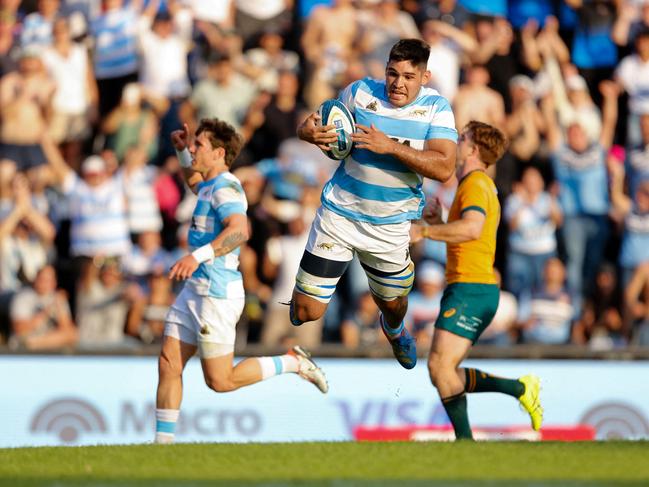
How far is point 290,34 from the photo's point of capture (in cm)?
1758

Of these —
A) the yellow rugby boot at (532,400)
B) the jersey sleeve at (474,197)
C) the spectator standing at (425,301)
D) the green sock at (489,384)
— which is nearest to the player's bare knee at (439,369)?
the green sock at (489,384)

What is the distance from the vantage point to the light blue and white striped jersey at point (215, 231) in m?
10.0

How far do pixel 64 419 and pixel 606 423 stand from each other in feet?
18.7

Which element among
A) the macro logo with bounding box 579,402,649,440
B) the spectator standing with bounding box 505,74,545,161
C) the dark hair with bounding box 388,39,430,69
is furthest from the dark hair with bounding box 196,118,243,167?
the spectator standing with bounding box 505,74,545,161

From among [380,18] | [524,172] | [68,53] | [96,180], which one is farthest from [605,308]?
[68,53]

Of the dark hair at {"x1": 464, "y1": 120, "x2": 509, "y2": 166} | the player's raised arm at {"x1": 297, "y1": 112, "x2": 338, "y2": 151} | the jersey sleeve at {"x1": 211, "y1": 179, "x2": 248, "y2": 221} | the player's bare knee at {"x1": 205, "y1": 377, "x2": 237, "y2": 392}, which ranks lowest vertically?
the player's bare knee at {"x1": 205, "y1": 377, "x2": 237, "y2": 392}

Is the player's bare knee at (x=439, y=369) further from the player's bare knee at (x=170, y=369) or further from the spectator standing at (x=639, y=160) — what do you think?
the spectator standing at (x=639, y=160)

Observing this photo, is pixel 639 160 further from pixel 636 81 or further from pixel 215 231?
pixel 215 231

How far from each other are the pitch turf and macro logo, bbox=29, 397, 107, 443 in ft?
13.1

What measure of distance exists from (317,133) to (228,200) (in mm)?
1318

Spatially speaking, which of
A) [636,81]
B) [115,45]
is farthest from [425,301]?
[115,45]

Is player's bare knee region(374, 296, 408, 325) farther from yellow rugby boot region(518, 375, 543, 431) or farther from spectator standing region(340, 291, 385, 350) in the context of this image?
spectator standing region(340, 291, 385, 350)

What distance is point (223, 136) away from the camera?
33.9 ft

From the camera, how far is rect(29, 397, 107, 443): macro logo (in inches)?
530
